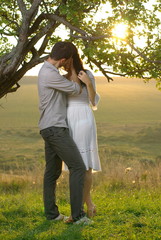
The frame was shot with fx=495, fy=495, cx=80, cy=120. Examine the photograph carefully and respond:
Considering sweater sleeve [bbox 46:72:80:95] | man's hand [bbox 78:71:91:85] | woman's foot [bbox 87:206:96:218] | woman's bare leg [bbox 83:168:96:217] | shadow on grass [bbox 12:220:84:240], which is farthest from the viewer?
woman's foot [bbox 87:206:96:218]

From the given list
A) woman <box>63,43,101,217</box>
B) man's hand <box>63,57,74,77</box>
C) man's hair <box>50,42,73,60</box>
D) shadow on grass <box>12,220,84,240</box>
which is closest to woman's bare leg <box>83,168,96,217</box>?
woman <box>63,43,101,217</box>

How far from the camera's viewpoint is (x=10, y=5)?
1218 cm

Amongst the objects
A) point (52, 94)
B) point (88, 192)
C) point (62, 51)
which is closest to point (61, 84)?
point (52, 94)

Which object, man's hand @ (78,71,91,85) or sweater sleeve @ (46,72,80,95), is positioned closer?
sweater sleeve @ (46,72,80,95)

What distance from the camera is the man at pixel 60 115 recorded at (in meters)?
6.32

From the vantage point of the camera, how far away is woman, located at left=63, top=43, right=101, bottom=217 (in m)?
6.41

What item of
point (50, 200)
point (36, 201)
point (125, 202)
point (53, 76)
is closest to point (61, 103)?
point (53, 76)

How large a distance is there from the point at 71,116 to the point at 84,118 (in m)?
0.17

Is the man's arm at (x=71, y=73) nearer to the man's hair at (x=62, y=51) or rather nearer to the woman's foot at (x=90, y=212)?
the man's hair at (x=62, y=51)

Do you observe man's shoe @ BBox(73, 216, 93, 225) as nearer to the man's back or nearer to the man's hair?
the man's back

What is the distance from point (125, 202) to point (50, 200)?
176cm

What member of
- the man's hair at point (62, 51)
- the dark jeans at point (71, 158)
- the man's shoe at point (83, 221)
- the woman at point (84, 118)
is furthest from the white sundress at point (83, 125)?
the man's shoe at point (83, 221)

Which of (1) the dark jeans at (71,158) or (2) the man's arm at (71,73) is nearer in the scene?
(1) the dark jeans at (71,158)

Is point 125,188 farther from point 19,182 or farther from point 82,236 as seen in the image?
point 82,236
